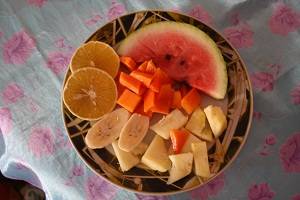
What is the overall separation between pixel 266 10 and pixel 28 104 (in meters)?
0.63

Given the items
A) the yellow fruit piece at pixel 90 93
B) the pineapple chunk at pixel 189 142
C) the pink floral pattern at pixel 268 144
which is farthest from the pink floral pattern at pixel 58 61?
the pink floral pattern at pixel 268 144

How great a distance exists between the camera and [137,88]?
816 millimetres

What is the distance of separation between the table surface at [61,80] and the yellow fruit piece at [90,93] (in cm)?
9

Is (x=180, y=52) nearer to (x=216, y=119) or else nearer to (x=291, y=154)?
(x=216, y=119)

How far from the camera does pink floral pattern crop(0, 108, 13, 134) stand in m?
0.86

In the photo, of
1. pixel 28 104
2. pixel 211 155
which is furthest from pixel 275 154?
pixel 28 104

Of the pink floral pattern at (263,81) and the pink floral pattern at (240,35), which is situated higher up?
the pink floral pattern at (240,35)

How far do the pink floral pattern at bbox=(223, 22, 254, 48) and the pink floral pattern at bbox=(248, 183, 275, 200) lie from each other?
0.34 m

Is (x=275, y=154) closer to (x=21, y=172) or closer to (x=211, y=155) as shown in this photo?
(x=211, y=155)

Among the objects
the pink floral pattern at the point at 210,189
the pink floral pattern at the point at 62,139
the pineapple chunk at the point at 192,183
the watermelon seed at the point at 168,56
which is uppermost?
the watermelon seed at the point at 168,56

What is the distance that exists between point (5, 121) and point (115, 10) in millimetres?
383

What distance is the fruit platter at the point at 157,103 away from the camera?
0.77m

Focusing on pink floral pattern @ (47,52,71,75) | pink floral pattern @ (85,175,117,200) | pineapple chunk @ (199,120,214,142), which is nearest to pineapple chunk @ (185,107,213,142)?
pineapple chunk @ (199,120,214,142)

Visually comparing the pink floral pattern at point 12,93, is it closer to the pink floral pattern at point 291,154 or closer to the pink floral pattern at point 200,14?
the pink floral pattern at point 200,14
